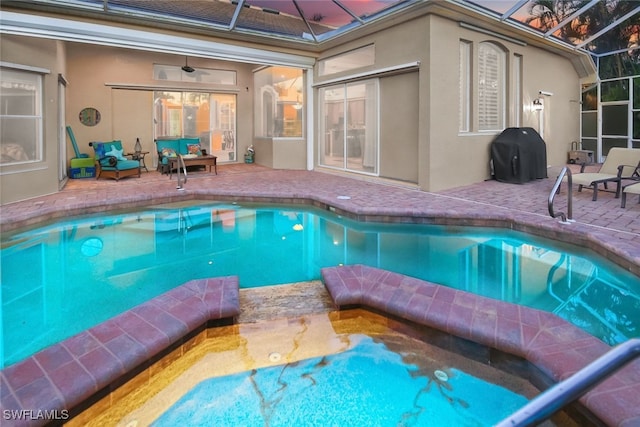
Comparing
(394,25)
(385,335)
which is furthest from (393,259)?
(394,25)

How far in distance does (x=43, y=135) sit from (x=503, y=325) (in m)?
9.13

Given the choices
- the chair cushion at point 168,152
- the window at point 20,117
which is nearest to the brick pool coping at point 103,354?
the window at point 20,117

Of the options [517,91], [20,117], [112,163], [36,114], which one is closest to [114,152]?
[112,163]

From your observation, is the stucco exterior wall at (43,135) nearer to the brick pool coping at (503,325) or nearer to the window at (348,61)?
the window at (348,61)

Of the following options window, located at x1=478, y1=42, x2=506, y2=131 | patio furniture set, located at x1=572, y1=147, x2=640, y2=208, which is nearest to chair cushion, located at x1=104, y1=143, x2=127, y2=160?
window, located at x1=478, y1=42, x2=506, y2=131

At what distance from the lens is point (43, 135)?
27.0 ft

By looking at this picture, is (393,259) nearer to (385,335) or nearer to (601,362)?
(385,335)

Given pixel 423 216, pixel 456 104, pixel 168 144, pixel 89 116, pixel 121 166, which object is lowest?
pixel 423 216

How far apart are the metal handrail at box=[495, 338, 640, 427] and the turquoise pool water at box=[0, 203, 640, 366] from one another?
7.10 feet

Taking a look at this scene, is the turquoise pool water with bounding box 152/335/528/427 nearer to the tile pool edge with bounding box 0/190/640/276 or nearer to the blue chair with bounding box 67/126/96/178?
the tile pool edge with bounding box 0/190/640/276

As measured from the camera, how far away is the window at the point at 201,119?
13.1 metres

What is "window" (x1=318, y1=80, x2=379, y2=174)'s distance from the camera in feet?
33.5

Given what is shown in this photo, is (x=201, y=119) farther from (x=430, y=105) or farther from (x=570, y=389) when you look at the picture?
(x=570, y=389)

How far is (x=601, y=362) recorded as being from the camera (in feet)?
4.25
